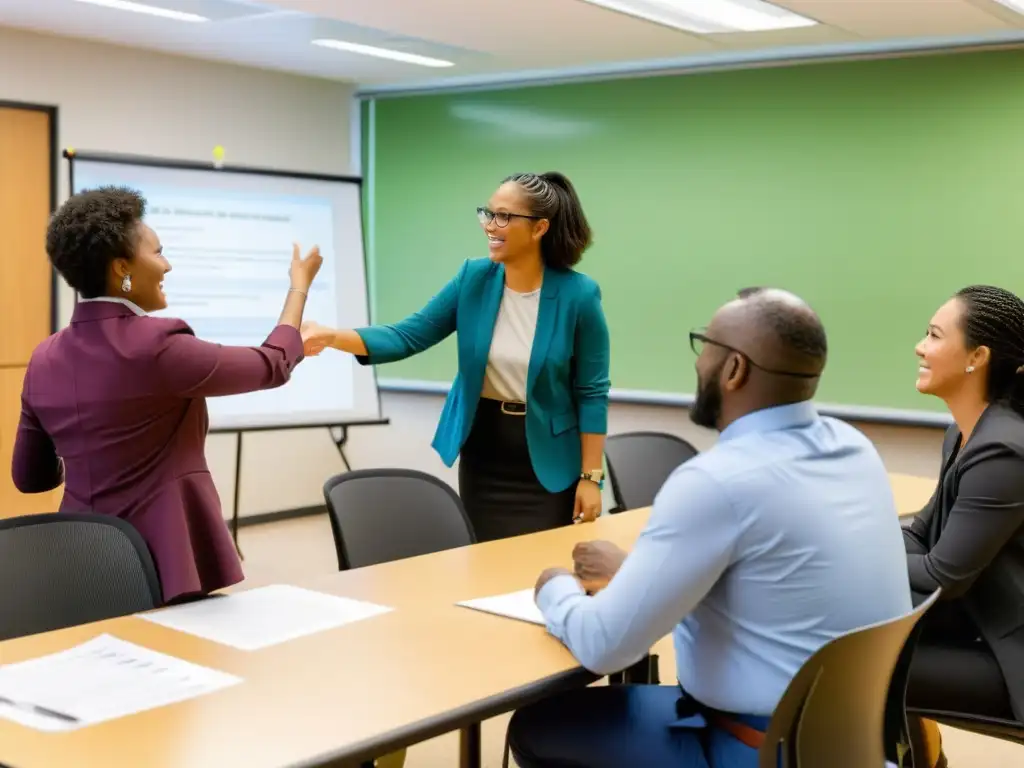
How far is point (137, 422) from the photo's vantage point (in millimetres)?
2604

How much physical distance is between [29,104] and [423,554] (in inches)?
154

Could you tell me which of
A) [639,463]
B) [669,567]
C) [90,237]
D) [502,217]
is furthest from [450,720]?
→ [639,463]

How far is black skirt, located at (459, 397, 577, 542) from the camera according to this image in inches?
141

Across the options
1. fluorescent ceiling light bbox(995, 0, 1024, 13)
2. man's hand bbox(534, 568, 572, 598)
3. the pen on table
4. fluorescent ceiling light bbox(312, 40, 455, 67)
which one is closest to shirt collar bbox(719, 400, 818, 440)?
man's hand bbox(534, 568, 572, 598)

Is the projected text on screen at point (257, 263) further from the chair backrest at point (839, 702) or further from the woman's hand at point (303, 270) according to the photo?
the chair backrest at point (839, 702)

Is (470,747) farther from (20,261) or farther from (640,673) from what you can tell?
(20,261)

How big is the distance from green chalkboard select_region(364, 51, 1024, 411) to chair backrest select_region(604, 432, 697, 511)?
163 cm

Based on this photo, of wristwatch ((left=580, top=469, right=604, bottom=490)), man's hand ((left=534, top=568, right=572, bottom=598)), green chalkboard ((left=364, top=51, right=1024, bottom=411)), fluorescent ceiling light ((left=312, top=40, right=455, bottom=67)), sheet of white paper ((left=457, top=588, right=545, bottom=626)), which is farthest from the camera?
fluorescent ceiling light ((left=312, top=40, right=455, bottom=67))

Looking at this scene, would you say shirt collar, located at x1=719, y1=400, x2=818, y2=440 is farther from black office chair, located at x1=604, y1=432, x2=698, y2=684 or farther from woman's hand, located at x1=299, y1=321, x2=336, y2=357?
black office chair, located at x1=604, y1=432, x2=698, y2=684

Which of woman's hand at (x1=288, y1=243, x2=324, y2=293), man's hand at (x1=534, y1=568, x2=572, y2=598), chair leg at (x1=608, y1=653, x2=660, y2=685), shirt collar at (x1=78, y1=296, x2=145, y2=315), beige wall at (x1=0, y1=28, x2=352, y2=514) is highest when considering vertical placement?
beige wall at (x1=0, y1=28, x2=352, y2=514)

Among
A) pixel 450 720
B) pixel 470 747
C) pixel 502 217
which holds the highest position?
pixel 502 217

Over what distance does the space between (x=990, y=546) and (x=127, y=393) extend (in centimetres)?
180

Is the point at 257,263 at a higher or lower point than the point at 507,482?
higher

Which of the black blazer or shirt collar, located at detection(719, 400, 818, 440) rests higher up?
shirt collar, located at detection(719, 400, 818, 440)
